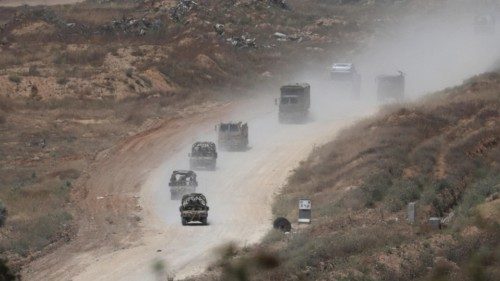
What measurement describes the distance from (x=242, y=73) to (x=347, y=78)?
10227mm

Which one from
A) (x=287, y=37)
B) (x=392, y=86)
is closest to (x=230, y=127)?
(x=392, y=86)

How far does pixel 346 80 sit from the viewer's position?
257 ft

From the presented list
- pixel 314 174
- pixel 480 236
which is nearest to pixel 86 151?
pixel 314 174

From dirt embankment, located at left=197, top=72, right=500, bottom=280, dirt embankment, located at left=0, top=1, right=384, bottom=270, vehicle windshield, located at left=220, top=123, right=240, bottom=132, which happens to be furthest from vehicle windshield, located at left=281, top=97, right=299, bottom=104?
vehicle windshield, located at left=220, top=123, right=240, bottom=132

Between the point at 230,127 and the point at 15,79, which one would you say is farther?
the point at 15,79

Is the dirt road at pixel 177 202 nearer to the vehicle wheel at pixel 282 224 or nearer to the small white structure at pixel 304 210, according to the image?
the vehicle wheel at pixel 282 224

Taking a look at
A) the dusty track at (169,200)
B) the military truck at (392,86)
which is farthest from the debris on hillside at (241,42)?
the dusty track at (169,200)

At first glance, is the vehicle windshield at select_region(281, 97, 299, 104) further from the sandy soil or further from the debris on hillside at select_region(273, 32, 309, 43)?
the sandy soil

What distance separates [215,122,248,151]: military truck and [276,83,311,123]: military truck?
8.33 m

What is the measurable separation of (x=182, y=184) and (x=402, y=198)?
12023mm

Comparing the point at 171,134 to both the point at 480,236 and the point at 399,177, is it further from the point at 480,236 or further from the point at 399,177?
the point at 480,236

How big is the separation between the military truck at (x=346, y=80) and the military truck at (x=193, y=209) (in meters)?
36.6

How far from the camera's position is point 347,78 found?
78250 mm

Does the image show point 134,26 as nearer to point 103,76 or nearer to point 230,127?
point 103,76
